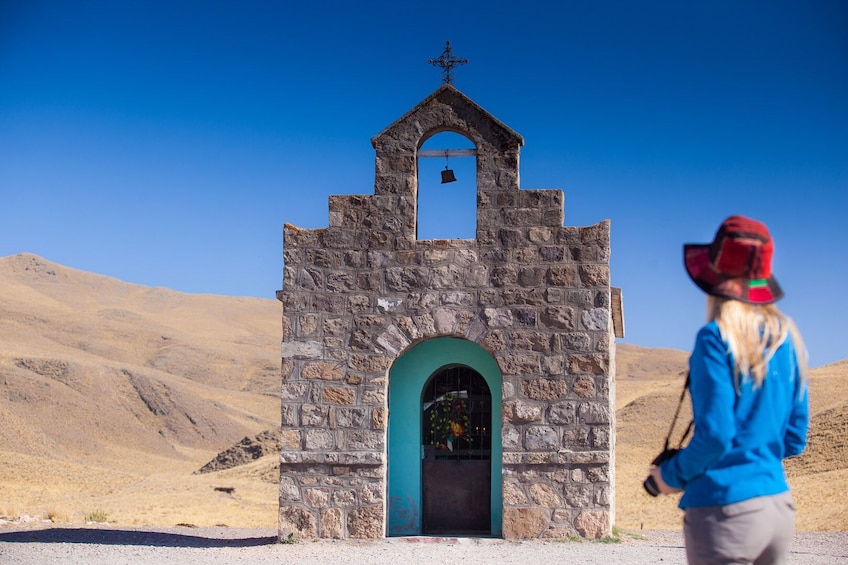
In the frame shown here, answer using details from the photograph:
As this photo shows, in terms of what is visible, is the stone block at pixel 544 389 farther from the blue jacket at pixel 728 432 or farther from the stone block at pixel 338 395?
the blue jacket at pixel 728 432

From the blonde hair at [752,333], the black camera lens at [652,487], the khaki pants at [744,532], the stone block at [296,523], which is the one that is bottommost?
the stone block at [296,523]

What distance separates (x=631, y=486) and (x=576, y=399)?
34.2 feet

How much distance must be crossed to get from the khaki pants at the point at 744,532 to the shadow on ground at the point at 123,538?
923 cm

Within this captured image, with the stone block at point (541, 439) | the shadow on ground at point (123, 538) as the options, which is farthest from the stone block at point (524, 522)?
the shadow on ground at point (123, 538)

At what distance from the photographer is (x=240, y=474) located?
2514 centimetres

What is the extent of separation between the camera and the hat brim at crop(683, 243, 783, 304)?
4034mm

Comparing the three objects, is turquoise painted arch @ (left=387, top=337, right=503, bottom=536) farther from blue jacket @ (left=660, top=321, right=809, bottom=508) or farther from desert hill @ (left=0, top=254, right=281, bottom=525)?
blue jacket @ (left=660, top=321, right=809, bottom=508)

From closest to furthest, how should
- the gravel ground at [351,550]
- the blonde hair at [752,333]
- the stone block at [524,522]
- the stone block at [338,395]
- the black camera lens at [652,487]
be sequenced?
the blonde hair at [752,333] → the black camera lens at [652,487] → the gravel ground at [351,550] → the stone block at [524,522] → the stone block at [338,395]

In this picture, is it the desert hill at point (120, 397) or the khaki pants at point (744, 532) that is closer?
the khaki pants at point (744, 532)

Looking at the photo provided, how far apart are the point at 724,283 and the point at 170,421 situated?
133 ft

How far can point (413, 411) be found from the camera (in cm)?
1288

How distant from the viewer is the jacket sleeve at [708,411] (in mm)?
3734

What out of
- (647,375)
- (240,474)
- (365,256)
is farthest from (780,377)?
A: (647,375)

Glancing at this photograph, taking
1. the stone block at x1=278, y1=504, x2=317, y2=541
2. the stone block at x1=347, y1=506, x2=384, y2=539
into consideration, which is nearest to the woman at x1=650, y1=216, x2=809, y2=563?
the stone block at x1=347, y1=506, x2=384, y2=539
